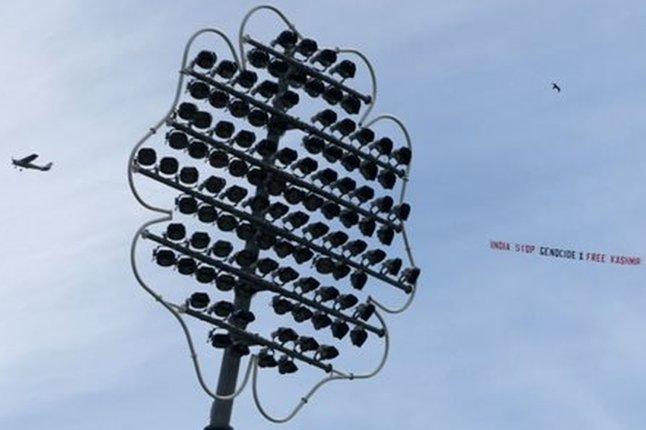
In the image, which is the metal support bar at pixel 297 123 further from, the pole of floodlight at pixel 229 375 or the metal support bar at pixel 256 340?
the metal support bar at pixel 256 340

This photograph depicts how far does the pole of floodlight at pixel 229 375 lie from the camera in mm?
40875

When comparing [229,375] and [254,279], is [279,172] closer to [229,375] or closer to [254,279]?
[254,279]

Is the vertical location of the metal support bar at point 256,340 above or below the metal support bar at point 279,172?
below

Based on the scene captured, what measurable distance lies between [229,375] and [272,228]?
4107mm

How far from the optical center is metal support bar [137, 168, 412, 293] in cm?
4081

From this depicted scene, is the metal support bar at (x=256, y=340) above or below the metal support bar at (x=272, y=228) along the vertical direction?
below

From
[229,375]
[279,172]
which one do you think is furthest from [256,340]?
[279,172]

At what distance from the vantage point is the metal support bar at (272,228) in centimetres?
4081

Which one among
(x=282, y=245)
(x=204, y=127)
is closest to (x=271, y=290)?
(x=282, y=245)

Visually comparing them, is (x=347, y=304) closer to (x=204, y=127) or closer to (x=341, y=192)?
(x=341, y=192)

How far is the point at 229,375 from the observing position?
41.4 m

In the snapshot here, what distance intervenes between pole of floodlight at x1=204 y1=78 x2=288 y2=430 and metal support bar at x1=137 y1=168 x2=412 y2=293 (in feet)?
1.29

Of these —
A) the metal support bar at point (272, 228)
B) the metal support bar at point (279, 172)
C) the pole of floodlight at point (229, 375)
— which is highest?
the metal support bar at point (279, 172)

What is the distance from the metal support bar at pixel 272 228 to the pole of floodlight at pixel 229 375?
393 millimetres
